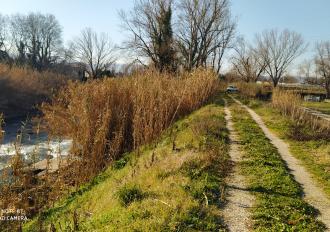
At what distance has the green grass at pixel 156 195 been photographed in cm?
434

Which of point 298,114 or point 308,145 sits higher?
point 298,114

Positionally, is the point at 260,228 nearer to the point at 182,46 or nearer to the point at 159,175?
the point at 159,175

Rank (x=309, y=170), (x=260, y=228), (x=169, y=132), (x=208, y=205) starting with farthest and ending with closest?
(x=169, y=132)
(x=309, y=170)
(x=208, y=205)
(x=260, y=228)

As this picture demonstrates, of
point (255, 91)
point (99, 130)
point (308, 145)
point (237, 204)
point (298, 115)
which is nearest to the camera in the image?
point (237, 204)

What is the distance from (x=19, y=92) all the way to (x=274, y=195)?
26475 mm

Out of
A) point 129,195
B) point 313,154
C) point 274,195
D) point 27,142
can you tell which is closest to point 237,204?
point 274,195

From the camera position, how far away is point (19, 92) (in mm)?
28000

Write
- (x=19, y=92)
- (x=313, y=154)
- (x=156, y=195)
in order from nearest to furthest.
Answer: (x=156, y=195), (x=313, y=154), (x=19, y=92)

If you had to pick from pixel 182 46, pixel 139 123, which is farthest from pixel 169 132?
pixel 182 46

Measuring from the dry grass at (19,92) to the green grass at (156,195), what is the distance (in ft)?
60.2

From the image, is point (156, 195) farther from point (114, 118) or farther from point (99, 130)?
point (114, 118)

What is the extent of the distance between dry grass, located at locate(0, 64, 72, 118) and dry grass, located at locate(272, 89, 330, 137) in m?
15.0

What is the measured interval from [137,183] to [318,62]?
5868cm

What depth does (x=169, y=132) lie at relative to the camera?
971cm
